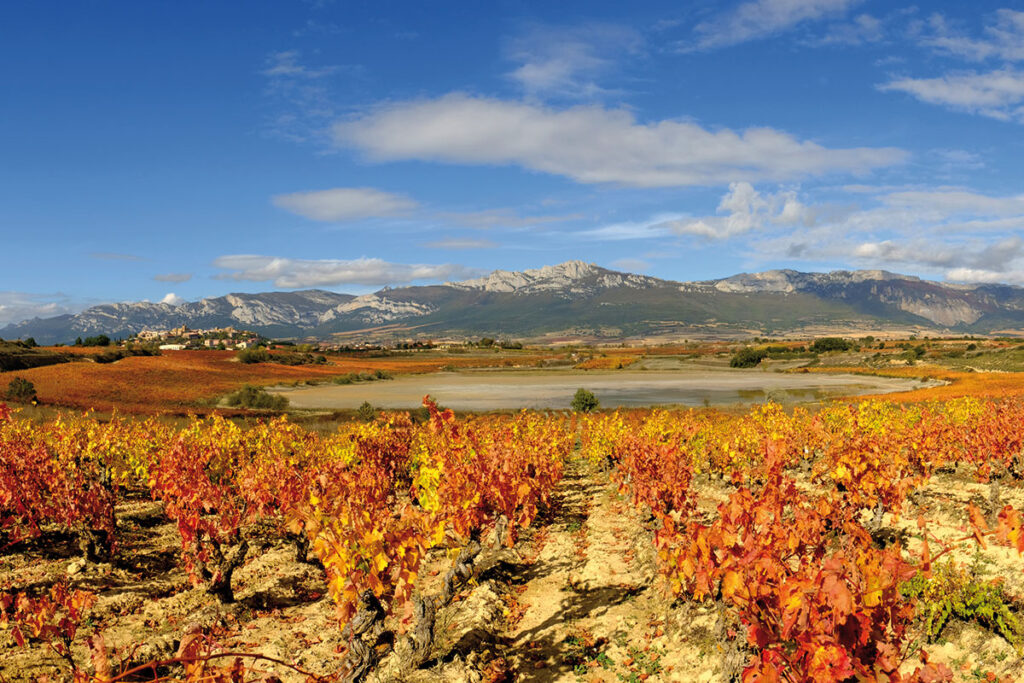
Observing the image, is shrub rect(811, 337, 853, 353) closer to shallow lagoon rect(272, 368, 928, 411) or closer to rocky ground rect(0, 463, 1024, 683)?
shallow lagoon rect(272, 368, 928, 411)

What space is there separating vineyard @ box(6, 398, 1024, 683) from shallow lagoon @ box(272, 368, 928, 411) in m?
40.5

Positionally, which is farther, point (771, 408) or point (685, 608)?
point (771, 408)

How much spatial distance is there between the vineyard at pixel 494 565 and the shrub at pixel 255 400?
42.3 meters

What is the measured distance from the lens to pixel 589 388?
8231cm

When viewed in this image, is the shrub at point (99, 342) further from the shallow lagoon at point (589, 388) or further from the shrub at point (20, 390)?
the shrub at point (20, 390)

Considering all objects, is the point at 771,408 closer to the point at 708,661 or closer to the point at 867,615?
the point at 708,661

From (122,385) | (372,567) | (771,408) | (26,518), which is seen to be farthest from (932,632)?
(122,385)

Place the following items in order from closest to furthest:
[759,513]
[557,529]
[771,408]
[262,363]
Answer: [759,513] < [557,529] < [771,408] < [262,363]

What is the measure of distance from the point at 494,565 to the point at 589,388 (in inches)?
2683

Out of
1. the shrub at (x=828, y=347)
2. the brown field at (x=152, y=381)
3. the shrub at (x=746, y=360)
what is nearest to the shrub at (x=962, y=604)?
the brown field at (x=152, y=381)

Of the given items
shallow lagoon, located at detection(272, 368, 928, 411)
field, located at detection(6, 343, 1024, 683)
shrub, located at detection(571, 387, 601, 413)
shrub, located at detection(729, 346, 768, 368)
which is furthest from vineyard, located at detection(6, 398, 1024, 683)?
shrub, located at detection(729, 346, 768, 368)

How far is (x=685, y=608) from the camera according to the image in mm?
11430

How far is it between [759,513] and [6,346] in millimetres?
114496

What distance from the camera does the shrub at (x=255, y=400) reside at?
62.4 m
